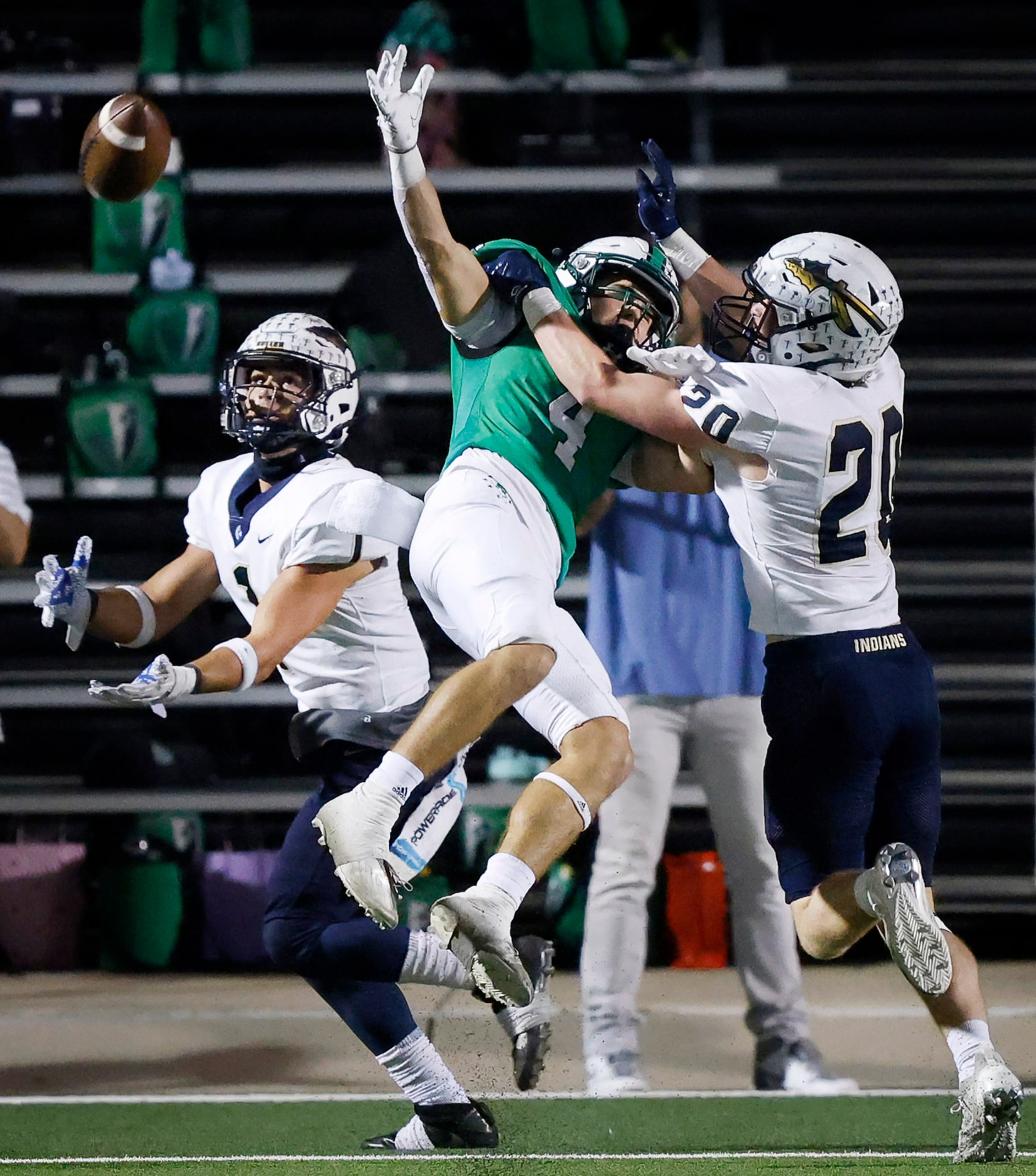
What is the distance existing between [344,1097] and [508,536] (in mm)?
1338

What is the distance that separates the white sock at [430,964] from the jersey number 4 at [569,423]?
901mm

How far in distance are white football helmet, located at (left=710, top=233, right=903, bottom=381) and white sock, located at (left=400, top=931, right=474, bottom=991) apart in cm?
121

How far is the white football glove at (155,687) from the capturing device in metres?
3.09

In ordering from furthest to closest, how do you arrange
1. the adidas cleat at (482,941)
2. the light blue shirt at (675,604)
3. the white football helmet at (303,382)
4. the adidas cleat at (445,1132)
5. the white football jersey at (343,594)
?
the light blue shirt at (675,604) → the white football helmet at (303,382) → the white football jersey at (343,594) → the adidas cleat at (445,1132) → the adidas cleat at (482,941)

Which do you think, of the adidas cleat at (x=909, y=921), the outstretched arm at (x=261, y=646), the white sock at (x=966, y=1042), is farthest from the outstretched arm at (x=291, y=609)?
the white sock at (x=966, y=1042)

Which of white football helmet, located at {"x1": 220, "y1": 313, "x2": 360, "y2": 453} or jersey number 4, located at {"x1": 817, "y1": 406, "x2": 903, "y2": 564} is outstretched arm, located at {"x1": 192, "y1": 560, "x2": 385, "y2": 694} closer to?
white football helmet, located at {"x1": 220, "y1": 313, "x2": 360, "y2": 453}

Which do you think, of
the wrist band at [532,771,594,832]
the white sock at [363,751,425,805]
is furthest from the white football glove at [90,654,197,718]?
the wrist band at [532,771,594,832]

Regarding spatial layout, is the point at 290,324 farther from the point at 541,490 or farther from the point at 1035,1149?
the point at 1035,1149

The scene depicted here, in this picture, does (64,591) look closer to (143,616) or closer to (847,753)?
(143,616)

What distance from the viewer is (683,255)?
3.39 metres

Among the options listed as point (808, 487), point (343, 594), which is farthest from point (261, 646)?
point (808, 487)

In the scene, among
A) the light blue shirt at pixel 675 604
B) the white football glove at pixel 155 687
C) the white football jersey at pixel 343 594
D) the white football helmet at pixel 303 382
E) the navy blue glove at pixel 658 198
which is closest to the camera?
the white football glove at pixel 155 687

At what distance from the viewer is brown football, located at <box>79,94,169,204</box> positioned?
362 centimetres

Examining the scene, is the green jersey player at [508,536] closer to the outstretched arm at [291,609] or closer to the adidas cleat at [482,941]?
the adidas cleat at [482,941]
